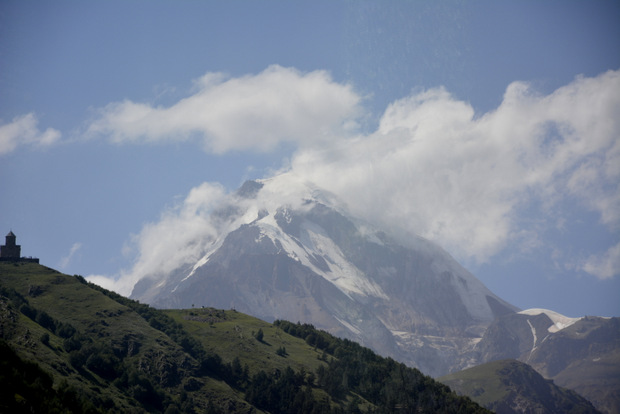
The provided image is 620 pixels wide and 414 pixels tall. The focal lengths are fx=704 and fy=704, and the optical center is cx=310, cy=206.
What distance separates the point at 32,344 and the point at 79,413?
56294mm

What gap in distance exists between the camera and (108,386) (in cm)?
19662

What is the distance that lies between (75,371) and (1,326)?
22.6 m

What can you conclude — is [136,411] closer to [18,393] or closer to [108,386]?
[108,386]

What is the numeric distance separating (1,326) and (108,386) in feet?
109

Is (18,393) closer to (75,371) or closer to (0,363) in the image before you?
(0,363)

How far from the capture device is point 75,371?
190m

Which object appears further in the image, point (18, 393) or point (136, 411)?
point (136, 411)

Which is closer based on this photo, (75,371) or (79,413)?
(79,413)

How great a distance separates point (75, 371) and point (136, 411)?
64.8ft

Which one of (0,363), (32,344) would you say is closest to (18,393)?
(0,363)

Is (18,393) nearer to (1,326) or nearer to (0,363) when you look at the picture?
(0,363)

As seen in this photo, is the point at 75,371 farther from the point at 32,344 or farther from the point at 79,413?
the point at 79,413

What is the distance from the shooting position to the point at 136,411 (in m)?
188

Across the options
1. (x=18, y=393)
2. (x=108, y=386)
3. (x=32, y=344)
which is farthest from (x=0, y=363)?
(x=108, y=386)
